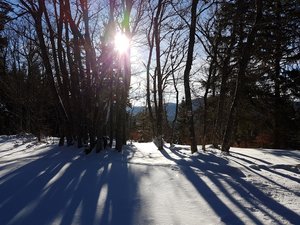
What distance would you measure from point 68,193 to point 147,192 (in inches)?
48.1

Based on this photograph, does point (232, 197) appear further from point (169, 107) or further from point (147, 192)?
point (169, 107)

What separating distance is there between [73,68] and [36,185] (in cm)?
648

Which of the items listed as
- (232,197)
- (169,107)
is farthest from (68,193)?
(169,107)

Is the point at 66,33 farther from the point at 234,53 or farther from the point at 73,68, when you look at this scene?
the point at 234,53

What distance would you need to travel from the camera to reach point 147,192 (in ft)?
18.3

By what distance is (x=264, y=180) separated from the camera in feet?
21.5

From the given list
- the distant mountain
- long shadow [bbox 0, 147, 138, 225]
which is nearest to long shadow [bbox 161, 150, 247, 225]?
long shadow [bbox 0, 147, 138, 225]

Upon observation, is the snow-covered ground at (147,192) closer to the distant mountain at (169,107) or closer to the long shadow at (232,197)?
the long shadow at (232,197)

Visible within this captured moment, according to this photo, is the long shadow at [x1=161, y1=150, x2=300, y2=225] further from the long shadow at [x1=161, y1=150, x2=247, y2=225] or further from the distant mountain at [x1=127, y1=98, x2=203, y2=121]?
the distant mountain at [x1=127, y1=98, x2=203, y2=121]

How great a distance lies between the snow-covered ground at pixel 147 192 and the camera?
446 centimetres

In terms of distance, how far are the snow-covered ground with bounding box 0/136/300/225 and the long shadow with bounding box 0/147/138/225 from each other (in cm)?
1

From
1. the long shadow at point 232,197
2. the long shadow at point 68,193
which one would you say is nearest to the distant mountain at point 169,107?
the long shadow at point 68,193

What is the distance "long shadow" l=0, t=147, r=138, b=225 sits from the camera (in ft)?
14.9

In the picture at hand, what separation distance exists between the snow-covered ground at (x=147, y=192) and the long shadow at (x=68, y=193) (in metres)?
0.01
